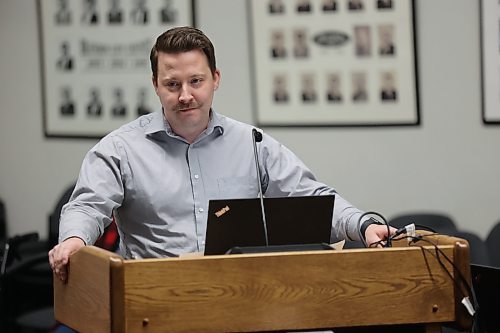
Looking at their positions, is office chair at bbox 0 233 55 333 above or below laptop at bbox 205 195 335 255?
below

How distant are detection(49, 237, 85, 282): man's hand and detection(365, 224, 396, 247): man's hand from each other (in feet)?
2.81

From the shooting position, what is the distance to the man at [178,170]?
3.08m

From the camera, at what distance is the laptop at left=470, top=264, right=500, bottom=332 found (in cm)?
266

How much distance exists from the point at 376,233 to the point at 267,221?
42cm

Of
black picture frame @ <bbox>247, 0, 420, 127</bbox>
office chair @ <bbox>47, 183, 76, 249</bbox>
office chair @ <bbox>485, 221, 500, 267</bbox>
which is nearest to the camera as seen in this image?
office chair @ <bbox>485, 221, 500, 267</bbox>

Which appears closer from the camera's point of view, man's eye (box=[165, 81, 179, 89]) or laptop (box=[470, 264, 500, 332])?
laptop (box=[470, 264, 500, 332])

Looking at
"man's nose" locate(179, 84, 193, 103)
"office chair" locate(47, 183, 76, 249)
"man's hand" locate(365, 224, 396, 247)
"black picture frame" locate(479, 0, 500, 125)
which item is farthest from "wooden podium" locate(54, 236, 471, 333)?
"office chair" locate(47, 183, 76, 249)

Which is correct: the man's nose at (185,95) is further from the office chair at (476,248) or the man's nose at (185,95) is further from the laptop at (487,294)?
the office chair at (476,248)

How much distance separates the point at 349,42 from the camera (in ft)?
18.3

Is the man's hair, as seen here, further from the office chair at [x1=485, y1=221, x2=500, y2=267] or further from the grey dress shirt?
the office chair at [x1=485, y1=221, x2=500, y2=267]

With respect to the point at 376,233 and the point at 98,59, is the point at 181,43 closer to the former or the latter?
the point at 376,233

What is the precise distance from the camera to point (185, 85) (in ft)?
10.1

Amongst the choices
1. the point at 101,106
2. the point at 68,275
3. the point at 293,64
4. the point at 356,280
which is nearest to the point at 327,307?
the point at 356,280

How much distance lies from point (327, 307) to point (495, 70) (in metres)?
2.98
